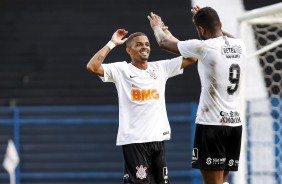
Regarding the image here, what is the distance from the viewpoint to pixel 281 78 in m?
14.9

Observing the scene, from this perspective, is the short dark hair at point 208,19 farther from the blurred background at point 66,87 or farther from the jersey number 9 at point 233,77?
the blurred background at point 66,87

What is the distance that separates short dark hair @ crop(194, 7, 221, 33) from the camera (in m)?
7.47

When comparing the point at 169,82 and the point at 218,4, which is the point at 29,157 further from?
the point at 218,4

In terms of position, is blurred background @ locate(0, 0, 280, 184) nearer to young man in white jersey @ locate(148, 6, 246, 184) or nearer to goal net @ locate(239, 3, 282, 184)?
goal net @ locate(239, 3, 282, 184)

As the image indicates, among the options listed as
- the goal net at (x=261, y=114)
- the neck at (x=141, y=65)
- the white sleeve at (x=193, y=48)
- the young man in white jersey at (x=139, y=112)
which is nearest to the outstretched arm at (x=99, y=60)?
the young man in white jersey at (x=139, y=112)

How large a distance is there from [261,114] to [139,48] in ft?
13.3

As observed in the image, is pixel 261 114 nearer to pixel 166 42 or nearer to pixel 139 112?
pixel 139 112

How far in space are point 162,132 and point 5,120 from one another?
865 centimetres

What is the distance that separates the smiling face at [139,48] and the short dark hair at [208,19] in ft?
3.14

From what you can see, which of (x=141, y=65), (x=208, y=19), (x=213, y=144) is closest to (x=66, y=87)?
(x=141, y=65)

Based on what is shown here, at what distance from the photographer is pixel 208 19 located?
295 inches

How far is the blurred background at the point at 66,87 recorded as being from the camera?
16438 millimetres

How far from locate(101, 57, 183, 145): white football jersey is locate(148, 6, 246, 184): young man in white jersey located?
700 mm

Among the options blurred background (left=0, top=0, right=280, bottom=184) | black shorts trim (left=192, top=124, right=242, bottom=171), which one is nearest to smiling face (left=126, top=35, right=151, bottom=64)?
black shorts trim (left=192, top=124, right=242, bottom=171)
